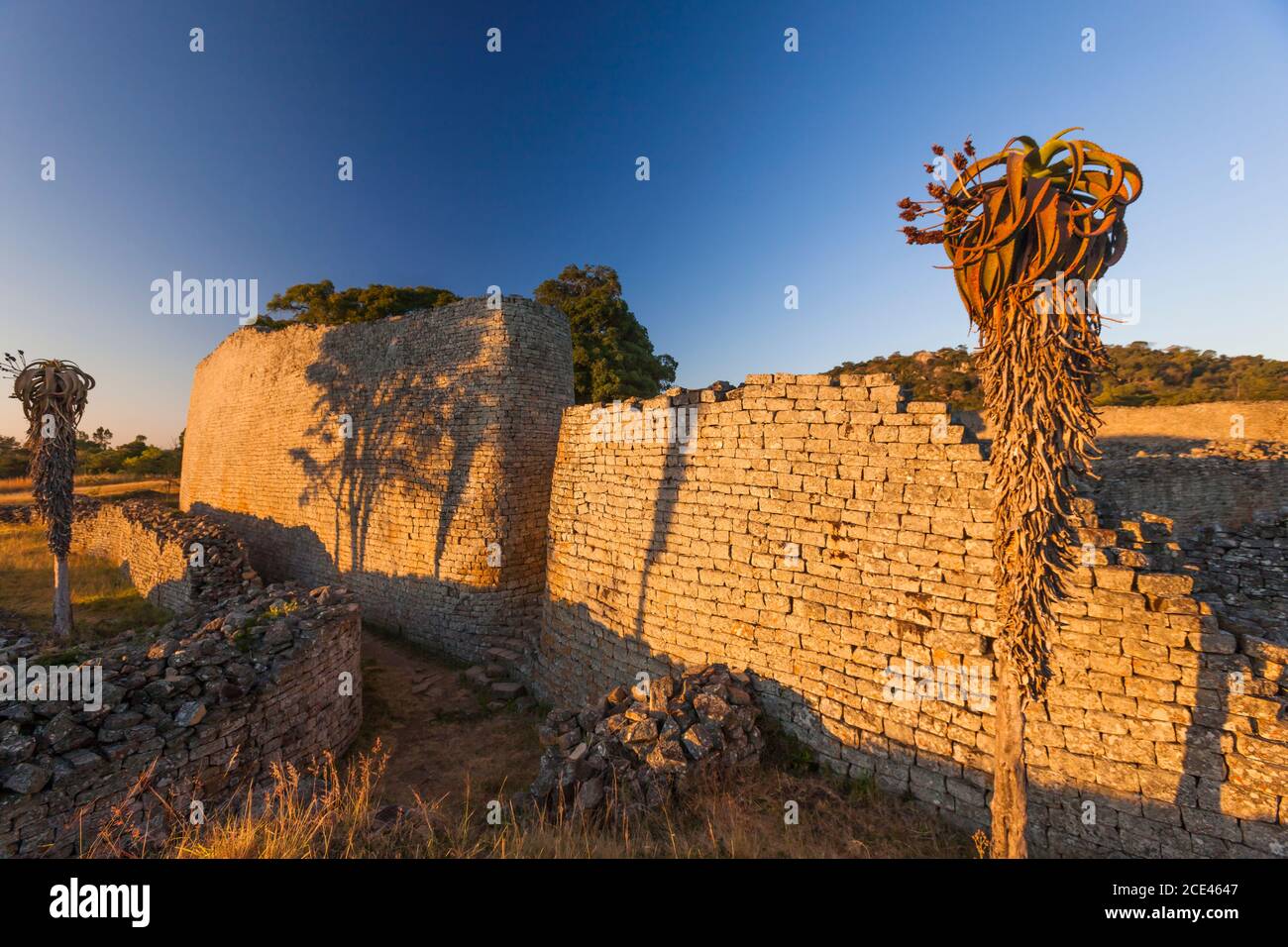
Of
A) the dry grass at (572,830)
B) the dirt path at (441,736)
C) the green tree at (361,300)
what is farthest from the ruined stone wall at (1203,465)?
the green tree at (361,300)

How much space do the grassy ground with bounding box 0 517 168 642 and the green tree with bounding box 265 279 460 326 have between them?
1429 cm

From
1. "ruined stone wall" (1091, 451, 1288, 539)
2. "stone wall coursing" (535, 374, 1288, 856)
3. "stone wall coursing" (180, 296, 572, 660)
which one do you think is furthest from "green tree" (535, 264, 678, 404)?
"ruined stone wall" (1091, 451, 1288, 539)

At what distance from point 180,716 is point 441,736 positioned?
3.49 meters

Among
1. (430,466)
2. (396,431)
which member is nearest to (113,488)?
(396,431)

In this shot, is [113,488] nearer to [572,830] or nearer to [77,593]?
[77,593]

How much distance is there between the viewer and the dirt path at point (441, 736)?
21.0 ft

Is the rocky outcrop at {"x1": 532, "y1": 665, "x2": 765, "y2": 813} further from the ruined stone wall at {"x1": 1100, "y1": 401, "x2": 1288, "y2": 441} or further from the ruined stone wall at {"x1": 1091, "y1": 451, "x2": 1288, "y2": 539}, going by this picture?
the ruined stone wall at {"x1": 1100, "y1": 401, "x2": 1288, "y2": 441}

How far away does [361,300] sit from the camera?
1009 inches

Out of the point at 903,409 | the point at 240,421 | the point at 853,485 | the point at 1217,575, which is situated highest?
the point at 240,421

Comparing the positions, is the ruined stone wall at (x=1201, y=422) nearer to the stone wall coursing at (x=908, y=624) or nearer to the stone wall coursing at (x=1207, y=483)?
the stone wall coursing at (x=1207, y=483)
